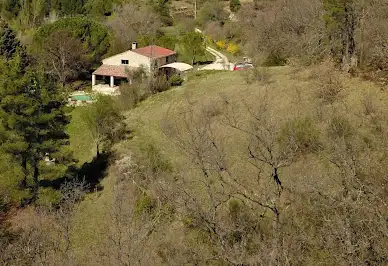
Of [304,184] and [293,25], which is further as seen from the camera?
[293,25]

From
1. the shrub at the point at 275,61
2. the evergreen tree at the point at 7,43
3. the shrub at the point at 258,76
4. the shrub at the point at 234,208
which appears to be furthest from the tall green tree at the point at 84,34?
the shrub at the point at 234,208

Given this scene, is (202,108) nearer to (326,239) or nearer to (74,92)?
(326,239)

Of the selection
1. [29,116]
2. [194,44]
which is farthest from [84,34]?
[29,116]

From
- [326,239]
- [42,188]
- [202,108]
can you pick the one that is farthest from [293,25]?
[326,239]

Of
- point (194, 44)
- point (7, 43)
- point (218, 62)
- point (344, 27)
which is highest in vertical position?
point (344, 27)

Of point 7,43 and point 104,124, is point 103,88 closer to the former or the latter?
point 7,43
